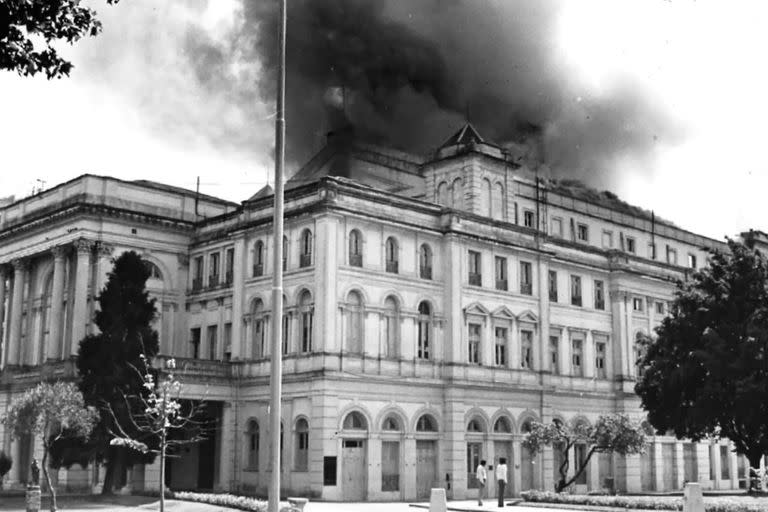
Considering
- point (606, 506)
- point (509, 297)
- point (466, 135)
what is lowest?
point (606, 506)

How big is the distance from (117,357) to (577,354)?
98.3ft

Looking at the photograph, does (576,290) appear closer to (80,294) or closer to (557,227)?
(557,227)

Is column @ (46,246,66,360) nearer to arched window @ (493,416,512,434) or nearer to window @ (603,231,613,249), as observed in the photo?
arched window @ (493,416,512,434)

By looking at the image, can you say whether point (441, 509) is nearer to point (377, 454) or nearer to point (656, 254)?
point (377, 454)

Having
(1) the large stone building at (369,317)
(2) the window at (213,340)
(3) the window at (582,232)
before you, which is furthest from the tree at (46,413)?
(3) the window at (582,232)

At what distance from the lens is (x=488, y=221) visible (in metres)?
59.5

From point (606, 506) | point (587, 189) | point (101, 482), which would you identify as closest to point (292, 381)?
point (101, 482)

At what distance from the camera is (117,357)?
48812 millimetres

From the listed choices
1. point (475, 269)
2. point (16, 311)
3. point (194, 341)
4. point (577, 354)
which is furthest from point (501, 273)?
point (16, 311)

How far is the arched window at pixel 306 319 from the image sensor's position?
52463mm

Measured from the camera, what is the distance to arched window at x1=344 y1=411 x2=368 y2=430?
169ft

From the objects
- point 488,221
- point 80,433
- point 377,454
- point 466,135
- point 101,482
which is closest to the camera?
point 80,433

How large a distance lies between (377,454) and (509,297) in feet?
44.8

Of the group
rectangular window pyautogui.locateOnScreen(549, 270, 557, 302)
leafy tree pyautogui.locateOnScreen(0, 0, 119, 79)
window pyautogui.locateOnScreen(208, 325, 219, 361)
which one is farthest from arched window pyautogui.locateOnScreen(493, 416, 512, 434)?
leafy tree pyautogui.locateOnScreen(0, 0, 119, 79)
